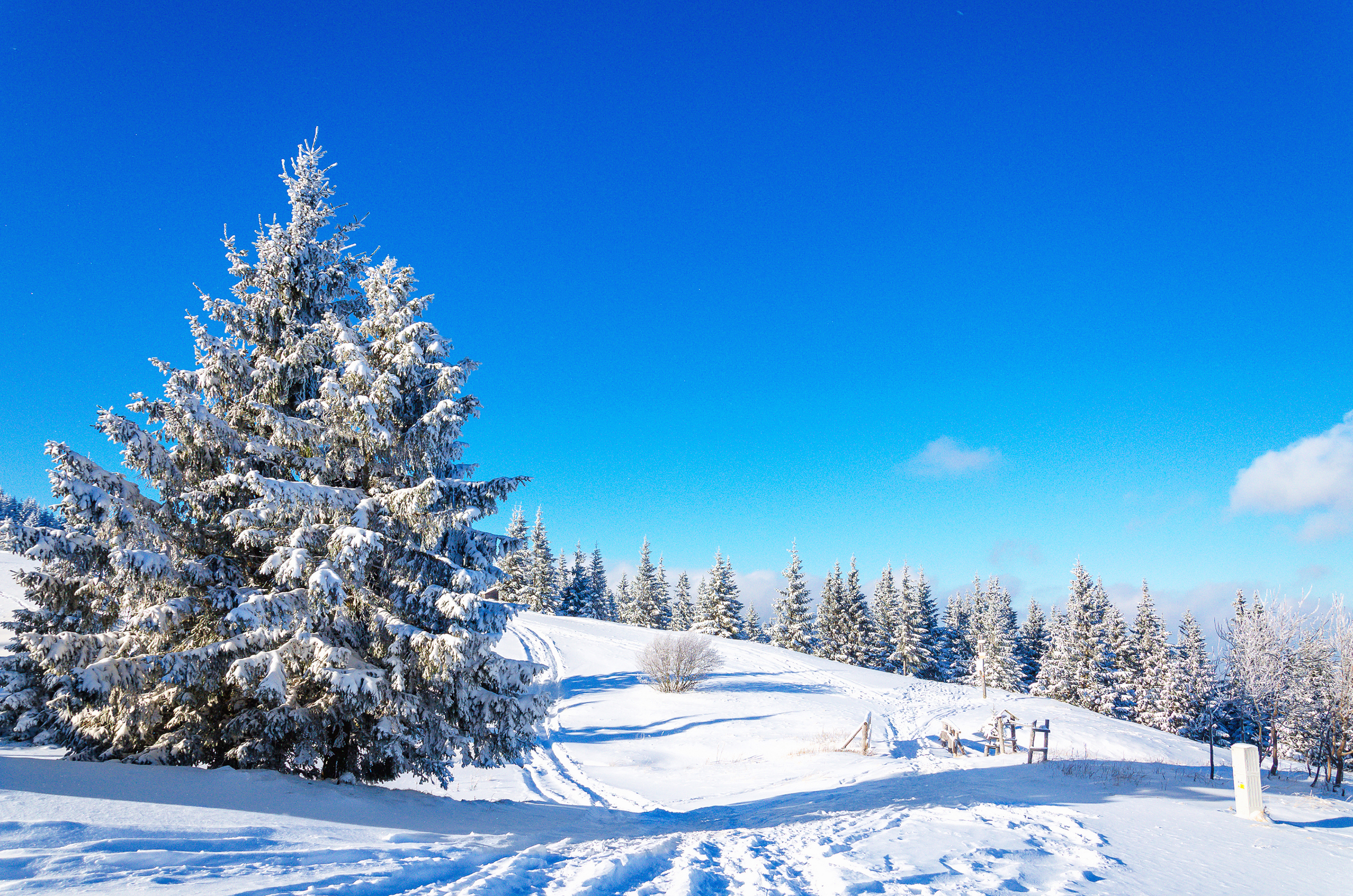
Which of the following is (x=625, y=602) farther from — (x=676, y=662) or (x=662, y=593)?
(x=676, y=662)

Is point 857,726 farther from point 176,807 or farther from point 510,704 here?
point 176,807

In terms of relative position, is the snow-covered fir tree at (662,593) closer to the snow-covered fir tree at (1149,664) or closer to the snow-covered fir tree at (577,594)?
the snow-covered fir tree at (577,594)

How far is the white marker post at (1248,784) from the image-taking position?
9305 millimetres

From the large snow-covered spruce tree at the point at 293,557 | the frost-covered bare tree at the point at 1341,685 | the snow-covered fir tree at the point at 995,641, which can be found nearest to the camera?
the large snow-covered spruce tree at the point at 293,557

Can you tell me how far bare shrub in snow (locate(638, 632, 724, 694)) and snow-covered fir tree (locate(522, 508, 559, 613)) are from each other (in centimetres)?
2732

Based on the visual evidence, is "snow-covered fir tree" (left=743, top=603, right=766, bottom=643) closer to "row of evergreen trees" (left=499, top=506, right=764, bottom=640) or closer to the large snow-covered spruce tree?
"row of evergreen trees" (left=499, top=506, right=764, bottom=640)

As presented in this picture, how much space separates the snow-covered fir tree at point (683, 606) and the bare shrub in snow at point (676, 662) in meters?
28.7

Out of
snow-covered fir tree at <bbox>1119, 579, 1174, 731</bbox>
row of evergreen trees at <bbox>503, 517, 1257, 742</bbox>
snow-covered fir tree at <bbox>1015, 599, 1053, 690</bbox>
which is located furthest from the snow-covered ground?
snow-covered fir tree at <bbox>1015, 599, 1053, 690</bbox>

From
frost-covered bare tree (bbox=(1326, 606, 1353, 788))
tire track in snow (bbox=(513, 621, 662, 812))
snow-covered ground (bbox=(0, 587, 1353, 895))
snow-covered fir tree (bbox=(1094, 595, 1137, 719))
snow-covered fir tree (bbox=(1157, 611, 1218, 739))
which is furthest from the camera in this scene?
snow-covered fir tree (bbox=(1094, 595, 1137, 719))

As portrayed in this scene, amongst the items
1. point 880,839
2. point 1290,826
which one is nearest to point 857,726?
point 1290,826

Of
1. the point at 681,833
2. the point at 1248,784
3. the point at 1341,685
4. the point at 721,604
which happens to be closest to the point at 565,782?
the point at 681,833

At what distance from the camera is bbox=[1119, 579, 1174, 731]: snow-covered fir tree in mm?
39844

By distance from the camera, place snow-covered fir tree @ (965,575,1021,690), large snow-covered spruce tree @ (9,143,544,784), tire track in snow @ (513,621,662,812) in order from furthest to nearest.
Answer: snow-covered fir tree @ (965,575,1021,690) → tire track in snow @ (513,621,662,812) → large snow-covered spruce tree @ (9,143,544,784)

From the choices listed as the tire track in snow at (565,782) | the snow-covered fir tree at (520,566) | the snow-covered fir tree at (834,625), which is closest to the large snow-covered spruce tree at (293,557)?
the tire track in snow at (565,782)
